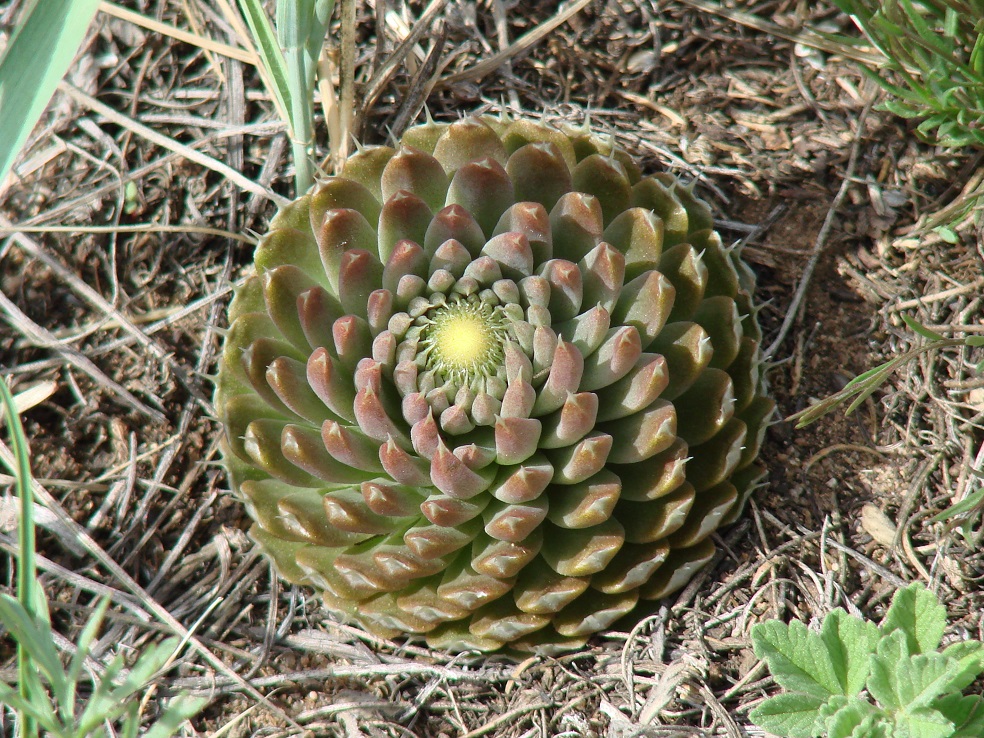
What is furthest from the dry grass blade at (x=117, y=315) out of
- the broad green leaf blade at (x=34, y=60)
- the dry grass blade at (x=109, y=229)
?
the broad green leaf blade at (x=34, y=60)

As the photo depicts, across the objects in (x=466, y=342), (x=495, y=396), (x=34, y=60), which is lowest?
(x=495, y=396)

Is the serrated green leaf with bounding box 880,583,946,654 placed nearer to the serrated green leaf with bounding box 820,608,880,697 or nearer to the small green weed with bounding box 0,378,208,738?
the serrated green leaf with bounding box 820,608,880,697

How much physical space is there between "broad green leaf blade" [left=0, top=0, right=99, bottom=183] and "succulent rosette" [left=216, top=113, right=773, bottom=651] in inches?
27.1

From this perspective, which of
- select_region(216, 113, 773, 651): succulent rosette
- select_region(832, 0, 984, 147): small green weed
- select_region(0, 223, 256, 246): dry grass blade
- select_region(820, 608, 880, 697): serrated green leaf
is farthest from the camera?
select_region(0, 223, 256, 246): dry grass blade

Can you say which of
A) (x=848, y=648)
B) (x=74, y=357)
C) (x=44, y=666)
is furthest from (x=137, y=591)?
(x=848, y=648)

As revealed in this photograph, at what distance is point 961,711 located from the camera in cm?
198

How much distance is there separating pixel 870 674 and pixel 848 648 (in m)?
0.09

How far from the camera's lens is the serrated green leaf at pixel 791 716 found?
1.99 metres

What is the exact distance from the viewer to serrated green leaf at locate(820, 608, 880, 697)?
201 cm

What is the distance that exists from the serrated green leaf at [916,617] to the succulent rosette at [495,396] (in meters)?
0.47

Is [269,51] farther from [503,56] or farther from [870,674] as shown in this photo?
[870,674]

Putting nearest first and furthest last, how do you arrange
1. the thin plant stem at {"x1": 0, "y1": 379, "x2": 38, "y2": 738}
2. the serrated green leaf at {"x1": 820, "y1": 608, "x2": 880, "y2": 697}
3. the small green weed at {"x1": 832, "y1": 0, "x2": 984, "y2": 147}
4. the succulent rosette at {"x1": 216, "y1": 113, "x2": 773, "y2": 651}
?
1. the thin plant stem at {"x1": 0, "y1": 379, "x2": 38, "y2": 738}
2. the serrated green leaf at {"x1": 820, "y1": 608, "x2": 880, "y2": 697}
3. the succulent rosette at {"x1": 216, "y1": 113, "x2": 773, "y2": 651}
4. the small green weed at {"x1": 832, "y1": 0, "x2": 984, "y2": 147}

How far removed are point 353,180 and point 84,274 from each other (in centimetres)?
125

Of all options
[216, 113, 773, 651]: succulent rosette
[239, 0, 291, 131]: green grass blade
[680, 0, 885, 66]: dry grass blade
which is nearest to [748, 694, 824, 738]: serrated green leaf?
[216, 113, 773, 651]: succulent rosette
